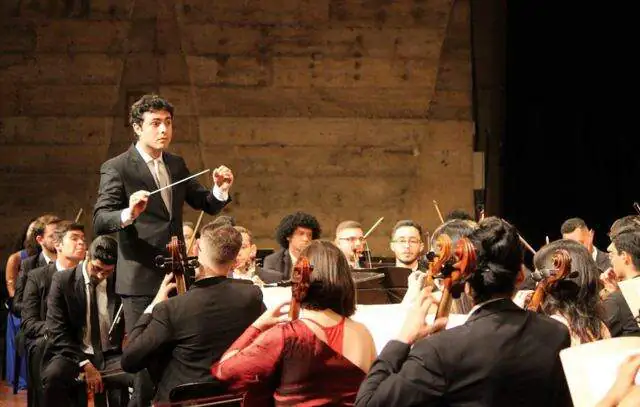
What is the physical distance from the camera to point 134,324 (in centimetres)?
410

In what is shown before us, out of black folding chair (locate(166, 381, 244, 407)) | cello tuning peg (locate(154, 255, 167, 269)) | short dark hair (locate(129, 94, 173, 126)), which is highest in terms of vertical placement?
short dark hair (locate(129, 94, 173, 126))

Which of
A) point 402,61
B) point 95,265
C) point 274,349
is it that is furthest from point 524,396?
point 402,61

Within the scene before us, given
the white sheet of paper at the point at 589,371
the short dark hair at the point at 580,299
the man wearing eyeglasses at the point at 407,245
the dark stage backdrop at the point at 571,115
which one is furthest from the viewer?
the dark stage backdrop at the point at 571,115

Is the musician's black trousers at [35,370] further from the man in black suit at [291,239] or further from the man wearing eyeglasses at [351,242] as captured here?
the man wearing eyeglasses at [351,242]

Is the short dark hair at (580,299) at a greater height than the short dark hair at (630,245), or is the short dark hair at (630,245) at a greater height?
the short dark hair at (630,245)

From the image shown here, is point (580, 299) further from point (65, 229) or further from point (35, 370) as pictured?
point (65, 229)

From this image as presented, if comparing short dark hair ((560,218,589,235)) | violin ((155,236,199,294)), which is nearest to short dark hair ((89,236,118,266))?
violin ((155,236,199,294))

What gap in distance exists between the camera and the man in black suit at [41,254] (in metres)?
6.52

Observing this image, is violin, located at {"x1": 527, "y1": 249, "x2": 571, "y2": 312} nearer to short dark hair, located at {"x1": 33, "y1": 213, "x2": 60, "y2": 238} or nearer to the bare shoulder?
the bare shoulder

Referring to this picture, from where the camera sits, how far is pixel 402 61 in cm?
870

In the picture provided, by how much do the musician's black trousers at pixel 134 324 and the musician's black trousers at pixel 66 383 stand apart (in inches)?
29.9

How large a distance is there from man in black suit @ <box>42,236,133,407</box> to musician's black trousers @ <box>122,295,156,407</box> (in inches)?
31.1

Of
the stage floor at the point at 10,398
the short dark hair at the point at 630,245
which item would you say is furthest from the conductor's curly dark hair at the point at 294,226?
the short dark hair at the point at 630,245

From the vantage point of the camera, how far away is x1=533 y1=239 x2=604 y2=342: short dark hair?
3.42 meters
